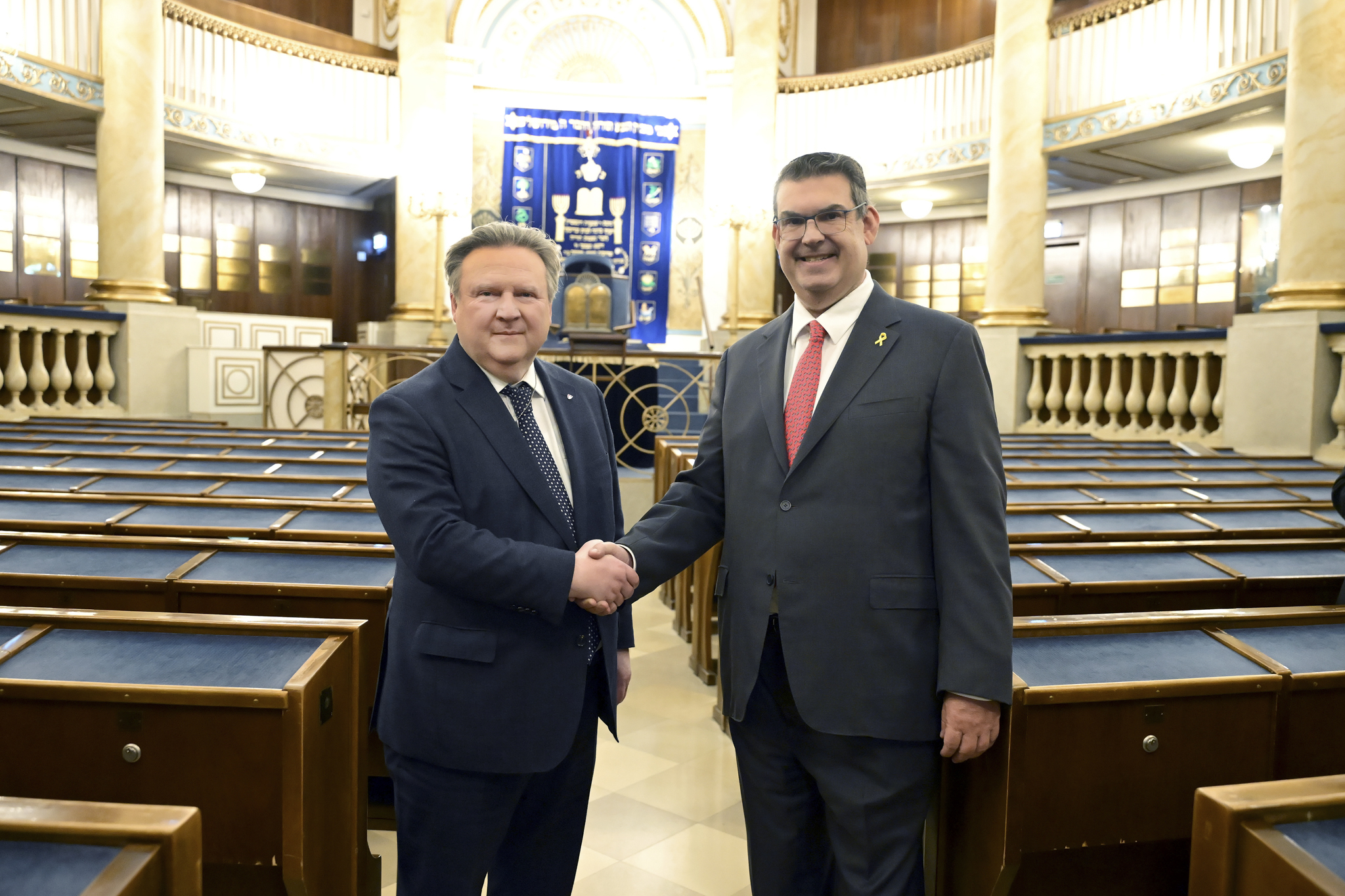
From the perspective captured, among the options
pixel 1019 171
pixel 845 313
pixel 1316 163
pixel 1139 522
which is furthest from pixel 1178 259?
pixel 845 313

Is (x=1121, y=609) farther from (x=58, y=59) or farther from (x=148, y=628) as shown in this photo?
(x=58, y=59)

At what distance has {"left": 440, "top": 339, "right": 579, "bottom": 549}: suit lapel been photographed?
5.21 feet

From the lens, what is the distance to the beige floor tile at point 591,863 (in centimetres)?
255

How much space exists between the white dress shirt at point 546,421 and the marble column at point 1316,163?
6.29 m

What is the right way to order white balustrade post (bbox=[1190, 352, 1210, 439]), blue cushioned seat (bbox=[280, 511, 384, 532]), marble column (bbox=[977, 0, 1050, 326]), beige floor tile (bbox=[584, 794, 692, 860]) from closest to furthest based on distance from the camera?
beige floor tile (bbox=[584, 794, 692, 860]) → blue cushioned seat (bbox=[280, 511, 384, 532]) → white balustrade post (bbox=[1190, 352, 1210, 439]) → marble column (bbox=[977, 0, 1050, 326])

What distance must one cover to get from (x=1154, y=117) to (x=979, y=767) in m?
9.14

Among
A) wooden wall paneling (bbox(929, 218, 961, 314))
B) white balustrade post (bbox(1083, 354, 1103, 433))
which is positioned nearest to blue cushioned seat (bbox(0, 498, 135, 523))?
white balustrade post (bbox(1083, 354, 1103, 433))

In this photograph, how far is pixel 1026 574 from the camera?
2.41 m

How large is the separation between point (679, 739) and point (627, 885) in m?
1.05

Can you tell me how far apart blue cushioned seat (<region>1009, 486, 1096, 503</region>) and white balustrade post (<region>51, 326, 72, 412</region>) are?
762 cm

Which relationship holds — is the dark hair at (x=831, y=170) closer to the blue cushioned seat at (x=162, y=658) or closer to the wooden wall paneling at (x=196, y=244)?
the blue cushioned seat at (x=162, y=658)

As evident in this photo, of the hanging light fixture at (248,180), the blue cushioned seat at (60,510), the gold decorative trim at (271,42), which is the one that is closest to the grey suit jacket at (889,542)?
the blue cushioned seat at (60,510)

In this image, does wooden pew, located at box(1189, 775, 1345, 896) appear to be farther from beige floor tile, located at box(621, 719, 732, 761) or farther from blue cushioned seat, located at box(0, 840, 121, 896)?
beige floor tile, located at box(621, 719, 732, 761)

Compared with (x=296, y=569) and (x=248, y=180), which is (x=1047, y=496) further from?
(x=248, y=180)
